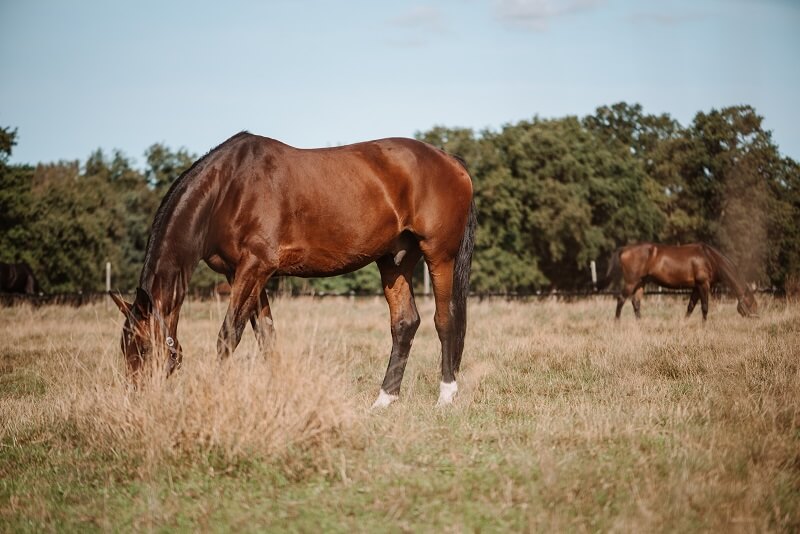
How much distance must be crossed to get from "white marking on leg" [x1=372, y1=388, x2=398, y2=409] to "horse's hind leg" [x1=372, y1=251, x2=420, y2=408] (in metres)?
0.04

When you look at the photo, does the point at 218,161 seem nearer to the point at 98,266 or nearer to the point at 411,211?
the point at 411,211

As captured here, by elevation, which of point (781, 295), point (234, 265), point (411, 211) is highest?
point (411, 211)

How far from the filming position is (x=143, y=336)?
5.78 meters

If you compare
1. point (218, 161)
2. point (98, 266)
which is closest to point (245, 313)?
point (218, 161)

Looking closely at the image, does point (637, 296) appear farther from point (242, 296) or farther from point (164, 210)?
point (164, 210)

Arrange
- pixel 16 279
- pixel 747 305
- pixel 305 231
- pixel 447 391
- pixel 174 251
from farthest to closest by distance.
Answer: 1. pixel 16 279
2. pixel 747 305
3. pixel 447 391
4. pixel 305 231
5. pixel 174 251

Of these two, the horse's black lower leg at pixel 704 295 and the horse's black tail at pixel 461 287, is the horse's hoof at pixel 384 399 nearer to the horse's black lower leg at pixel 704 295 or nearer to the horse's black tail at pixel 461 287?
the horse's black tail at pixel 461 287

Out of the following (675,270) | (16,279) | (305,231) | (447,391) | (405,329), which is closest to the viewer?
(305,231)

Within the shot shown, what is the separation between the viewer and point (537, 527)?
3590 millimetres

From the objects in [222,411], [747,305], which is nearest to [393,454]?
[222,411]

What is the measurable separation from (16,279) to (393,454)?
81.1ft

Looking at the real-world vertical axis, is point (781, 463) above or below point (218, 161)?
below

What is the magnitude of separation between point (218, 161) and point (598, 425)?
392 centimetres

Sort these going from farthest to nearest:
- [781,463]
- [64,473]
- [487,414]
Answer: [487,414] < [64,473] < [781,463]
